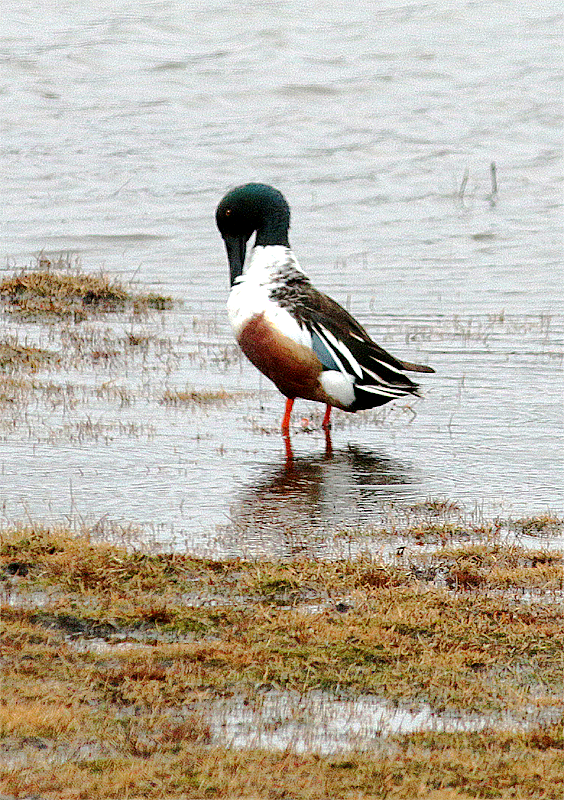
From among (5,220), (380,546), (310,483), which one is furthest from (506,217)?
(380,546)

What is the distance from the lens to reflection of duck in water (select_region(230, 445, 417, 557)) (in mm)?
5688

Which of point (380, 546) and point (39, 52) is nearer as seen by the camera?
point (380, 546)

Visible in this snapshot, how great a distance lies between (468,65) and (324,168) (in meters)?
7.61

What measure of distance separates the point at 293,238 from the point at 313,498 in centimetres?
1104

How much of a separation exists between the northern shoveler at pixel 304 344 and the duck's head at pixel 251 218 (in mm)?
200

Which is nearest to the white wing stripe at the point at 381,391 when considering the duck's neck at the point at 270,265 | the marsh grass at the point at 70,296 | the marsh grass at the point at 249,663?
the duck's neck at the point at 270,265

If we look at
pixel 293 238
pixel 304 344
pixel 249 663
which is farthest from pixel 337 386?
pixel 293 238

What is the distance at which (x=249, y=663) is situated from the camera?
4.21 metres

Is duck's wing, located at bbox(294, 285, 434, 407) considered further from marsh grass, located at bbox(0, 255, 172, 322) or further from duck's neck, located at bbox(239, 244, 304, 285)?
marsh grass, located at bbox(0, 255, 172, 322)

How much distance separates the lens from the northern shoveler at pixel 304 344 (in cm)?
776

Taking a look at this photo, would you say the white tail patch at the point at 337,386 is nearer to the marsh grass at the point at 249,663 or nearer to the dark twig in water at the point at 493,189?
the marsh grass at the point at 249,663

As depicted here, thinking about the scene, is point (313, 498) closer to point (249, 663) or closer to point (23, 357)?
point (249, 663)

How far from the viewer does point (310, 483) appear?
6.84m

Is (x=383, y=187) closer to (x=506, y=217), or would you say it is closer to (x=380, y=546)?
(x=506, y=217)
